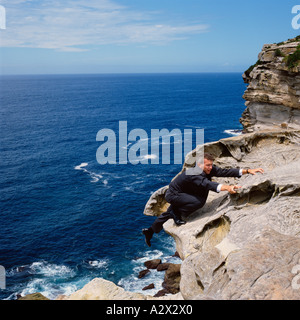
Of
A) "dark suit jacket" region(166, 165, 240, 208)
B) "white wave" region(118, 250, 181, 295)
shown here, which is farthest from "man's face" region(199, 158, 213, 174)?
"white wave" region(118, 250, 181, 295)

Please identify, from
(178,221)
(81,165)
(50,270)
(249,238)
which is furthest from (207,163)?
(81,165)

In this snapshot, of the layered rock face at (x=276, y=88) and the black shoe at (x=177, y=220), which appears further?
the layered rock face at (x=276, y=88)

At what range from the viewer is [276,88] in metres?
30.6

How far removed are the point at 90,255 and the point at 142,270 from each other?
28.6ft

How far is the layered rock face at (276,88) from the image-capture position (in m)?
29.2

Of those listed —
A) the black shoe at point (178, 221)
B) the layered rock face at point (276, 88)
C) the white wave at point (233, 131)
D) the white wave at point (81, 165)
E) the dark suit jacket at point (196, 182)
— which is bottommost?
the white wave at point (81, 165)

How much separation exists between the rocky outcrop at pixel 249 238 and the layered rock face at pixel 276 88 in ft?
36.1

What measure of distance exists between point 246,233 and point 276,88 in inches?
847

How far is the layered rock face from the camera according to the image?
2923 centimetres

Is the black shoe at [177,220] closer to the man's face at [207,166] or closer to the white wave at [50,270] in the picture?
the man's face at [207,166]

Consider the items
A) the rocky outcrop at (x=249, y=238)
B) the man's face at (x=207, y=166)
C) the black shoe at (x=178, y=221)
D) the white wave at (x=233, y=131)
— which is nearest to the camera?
the rocky outcrop at (x=249, y=238)

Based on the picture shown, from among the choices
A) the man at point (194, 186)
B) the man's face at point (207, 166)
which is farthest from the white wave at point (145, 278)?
the man's face at point (207, 166)
